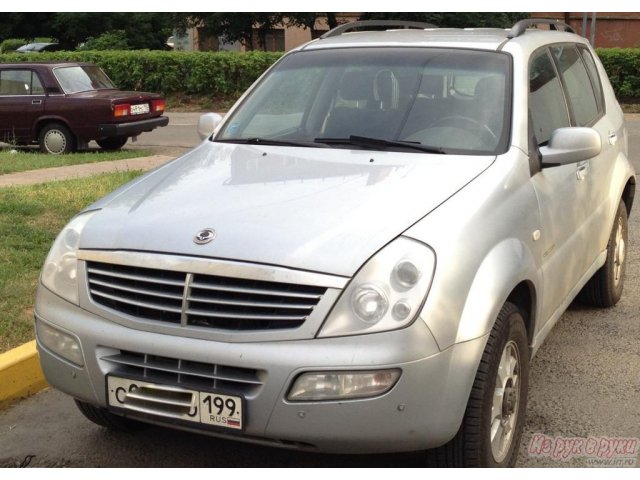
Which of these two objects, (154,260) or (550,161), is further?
(550,161)

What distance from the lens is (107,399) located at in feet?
10.7

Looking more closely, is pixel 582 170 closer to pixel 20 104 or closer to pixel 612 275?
pixel 612 275

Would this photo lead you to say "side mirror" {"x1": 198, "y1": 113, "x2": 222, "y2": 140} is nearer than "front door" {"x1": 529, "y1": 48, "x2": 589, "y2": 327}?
No

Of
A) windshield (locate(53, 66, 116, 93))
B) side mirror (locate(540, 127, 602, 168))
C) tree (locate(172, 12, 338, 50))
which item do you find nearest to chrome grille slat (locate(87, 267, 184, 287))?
side mirror (locate(540, 127, 602, 168))

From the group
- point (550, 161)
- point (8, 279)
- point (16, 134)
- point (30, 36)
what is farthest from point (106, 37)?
point (550, 161)

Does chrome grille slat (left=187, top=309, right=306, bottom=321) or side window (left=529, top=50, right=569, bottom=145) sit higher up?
side window (left=529, top=50, right=569, bottom=145)

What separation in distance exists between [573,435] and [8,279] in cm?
357

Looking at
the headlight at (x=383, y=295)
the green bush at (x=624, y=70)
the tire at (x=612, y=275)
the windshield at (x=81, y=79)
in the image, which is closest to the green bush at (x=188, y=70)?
the green bush at (x=624, y=70)

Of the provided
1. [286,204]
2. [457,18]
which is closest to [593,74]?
[286,204]

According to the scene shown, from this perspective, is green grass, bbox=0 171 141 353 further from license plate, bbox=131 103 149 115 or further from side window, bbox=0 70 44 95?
side window, bbox=0 70 44 95

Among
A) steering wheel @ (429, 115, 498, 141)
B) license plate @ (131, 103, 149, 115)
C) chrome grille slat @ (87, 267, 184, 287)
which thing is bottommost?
license plate @ (131, 103, 149, 115)

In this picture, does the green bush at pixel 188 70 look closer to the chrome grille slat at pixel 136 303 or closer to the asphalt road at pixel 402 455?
the asphalt road at pixel 402 455

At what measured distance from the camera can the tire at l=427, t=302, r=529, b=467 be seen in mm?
3174

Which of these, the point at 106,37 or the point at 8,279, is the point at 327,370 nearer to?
the point at 8,279
